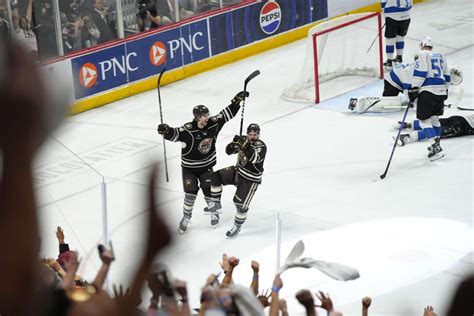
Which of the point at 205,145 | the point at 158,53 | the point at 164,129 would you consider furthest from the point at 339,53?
the point at 164,129

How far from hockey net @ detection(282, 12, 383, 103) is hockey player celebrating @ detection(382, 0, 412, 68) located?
0.15 m

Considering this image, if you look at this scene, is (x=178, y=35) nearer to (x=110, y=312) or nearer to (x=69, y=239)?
(x=69, y=239)

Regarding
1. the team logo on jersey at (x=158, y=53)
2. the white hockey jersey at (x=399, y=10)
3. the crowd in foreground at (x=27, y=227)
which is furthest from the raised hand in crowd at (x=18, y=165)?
the white hockey jersey at (x=399, y=10)

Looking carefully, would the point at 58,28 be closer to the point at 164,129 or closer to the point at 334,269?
the point at 164,129

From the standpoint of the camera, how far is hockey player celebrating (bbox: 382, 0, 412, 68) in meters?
13.1

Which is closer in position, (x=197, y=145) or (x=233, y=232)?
(x=233, y=232)

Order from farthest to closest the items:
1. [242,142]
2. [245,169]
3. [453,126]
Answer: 1. [453,126]
2. [245,169]
3. [242,142]

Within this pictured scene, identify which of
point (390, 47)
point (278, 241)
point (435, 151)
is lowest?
point (435, 151)

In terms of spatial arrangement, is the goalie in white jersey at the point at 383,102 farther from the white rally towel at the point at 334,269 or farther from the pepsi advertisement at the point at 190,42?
the white rally towel at the point at 334,269

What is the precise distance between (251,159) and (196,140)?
0.54m

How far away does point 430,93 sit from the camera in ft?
32.6

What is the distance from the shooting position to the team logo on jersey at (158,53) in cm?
1298

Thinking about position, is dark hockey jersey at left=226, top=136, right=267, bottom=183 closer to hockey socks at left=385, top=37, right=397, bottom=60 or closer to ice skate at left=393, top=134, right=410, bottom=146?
ice skate at left=393, top=134, right=410, bottom=146

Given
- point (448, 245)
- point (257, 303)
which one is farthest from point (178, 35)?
Answer: point (257, 303)
